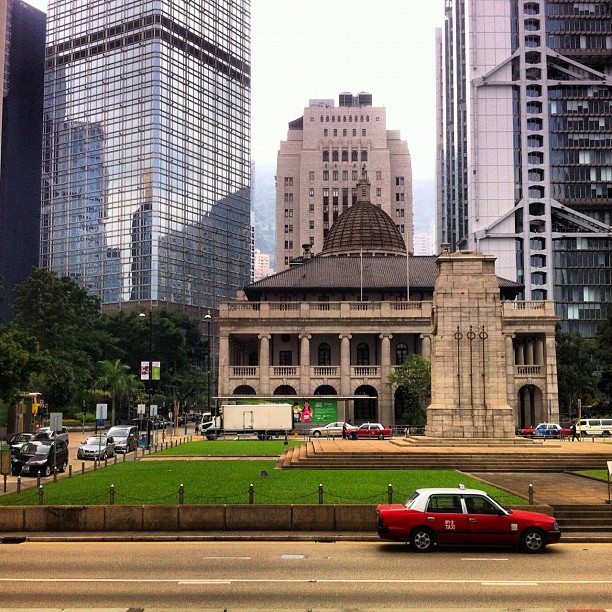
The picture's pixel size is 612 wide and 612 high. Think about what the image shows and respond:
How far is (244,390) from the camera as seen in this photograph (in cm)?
8731

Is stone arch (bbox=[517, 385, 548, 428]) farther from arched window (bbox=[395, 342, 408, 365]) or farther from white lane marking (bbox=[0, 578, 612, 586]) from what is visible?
white lane marking (bbox=[0, 578, 612, 586])

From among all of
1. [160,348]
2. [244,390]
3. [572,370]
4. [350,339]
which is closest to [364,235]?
[350,339]

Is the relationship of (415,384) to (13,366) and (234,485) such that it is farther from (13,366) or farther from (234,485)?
(234,485)

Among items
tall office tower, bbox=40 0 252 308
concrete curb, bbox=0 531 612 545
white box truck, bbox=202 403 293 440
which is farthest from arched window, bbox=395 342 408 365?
concrete curb, bbox=0 531 612 545

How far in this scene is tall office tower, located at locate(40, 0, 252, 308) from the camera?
13800 cm

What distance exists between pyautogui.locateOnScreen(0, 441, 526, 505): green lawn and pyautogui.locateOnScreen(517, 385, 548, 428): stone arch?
Result: 53931mm

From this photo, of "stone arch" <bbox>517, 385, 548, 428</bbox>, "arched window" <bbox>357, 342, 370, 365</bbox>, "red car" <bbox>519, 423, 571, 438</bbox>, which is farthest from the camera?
"arched window" <bbox>357, 342, 370, 365</bbox>

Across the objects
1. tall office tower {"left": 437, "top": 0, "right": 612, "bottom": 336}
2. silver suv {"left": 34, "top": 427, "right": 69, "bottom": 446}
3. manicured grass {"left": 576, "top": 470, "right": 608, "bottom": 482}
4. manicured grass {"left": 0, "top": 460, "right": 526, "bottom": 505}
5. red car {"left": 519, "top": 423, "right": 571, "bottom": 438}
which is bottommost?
red car {"left": 519, "top": 423, "right": 571, "bottom": 438}

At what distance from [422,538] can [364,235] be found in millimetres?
98336

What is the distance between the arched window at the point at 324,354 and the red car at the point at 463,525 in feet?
235

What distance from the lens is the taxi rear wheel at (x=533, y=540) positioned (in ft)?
60.5

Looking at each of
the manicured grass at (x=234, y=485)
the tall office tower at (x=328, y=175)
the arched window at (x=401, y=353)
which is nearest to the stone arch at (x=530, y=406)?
the arched window at (x=401, y=353)

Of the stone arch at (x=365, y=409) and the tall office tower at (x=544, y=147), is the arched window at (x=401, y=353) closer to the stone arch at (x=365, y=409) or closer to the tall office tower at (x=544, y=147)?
the stone arch at (x=365, y=409)

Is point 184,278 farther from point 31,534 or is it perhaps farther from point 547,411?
point 31,534
